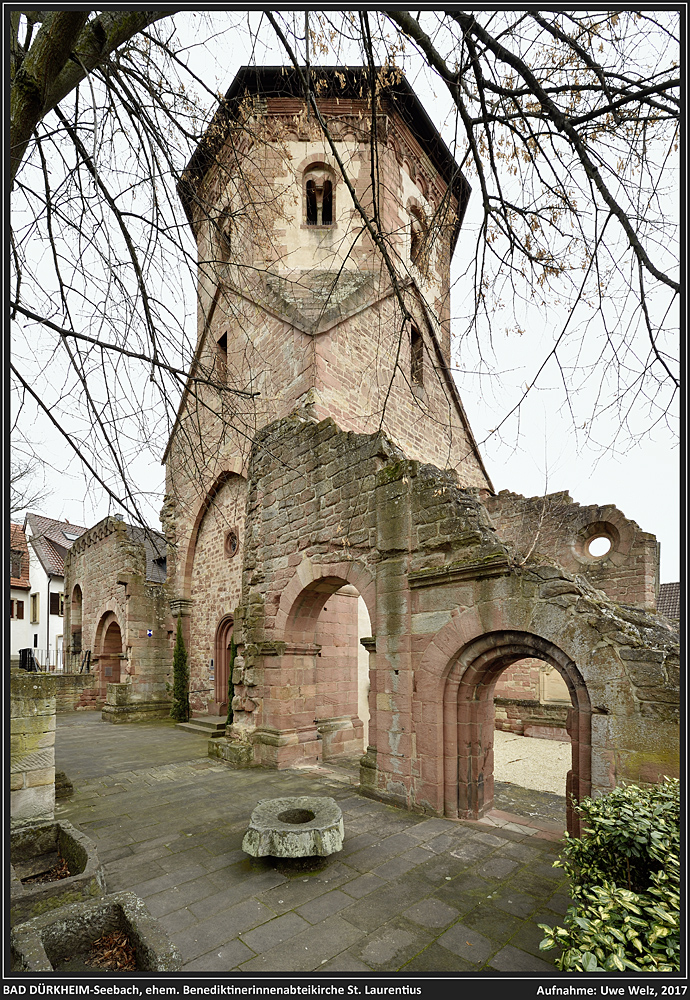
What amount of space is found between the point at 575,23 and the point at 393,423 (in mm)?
8477

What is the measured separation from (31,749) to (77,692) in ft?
47.7

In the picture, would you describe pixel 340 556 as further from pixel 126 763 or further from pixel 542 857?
pixel 126 763

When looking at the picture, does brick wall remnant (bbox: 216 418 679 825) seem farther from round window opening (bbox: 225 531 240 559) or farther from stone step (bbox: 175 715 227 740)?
round window opening (bbox: 225 531 240 559)

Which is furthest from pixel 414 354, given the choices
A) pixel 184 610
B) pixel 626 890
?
pixel 184 610

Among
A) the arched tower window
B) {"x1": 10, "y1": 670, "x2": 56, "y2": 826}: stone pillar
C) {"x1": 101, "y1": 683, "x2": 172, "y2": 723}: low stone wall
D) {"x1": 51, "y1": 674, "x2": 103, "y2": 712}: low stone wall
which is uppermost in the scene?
the arched tower window

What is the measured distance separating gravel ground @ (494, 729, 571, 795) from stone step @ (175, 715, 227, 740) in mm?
5465

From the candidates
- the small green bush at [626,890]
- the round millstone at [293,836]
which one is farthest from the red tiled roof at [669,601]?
the small green bush at [626,890]

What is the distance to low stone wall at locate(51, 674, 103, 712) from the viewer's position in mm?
16484

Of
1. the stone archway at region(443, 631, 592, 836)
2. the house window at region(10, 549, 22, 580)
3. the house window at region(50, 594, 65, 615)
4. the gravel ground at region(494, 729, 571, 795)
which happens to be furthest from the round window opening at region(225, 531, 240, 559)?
the house window at region(50, 594, 65, 615)

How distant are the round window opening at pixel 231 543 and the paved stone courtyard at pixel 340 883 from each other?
626 cm

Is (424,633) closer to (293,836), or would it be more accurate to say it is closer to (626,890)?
(293,836)

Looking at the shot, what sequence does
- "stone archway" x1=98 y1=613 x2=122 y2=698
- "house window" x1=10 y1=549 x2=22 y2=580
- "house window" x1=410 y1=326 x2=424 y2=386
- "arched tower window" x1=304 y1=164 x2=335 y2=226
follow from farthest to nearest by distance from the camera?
"house window" x1=10 y1=549 x2=22 y2=580 → "stone archway" x1=98 y1=613 x2=122 y2=698 → "arched tower window" x1=304 y1=164 x2=335 y2=226 → "house window" x1=410 y1=326 x2=424 y2=386

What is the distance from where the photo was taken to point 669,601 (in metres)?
17.1

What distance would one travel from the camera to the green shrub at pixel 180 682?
1379cm
